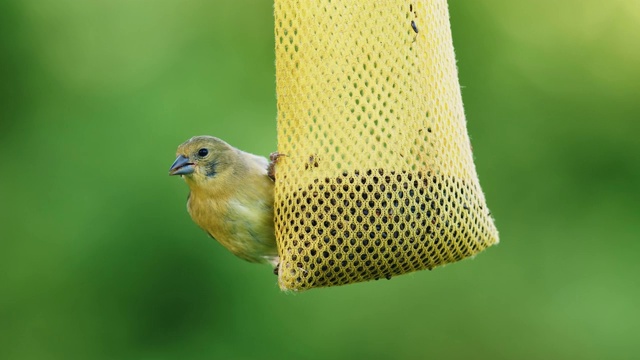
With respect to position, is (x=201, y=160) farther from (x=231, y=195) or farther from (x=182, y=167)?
(x=231, y=195)

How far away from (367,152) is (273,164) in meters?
0.62

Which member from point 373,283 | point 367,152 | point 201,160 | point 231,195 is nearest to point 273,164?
point 231,195

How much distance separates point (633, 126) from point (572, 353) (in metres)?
2.02

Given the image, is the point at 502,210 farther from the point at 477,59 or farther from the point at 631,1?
the point at 631,1

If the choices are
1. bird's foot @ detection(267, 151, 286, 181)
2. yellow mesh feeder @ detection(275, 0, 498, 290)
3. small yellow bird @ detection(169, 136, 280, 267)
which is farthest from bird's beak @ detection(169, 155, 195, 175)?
yellow mesh feeder @ detection(275, 0, 498, 290)

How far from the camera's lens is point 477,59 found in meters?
9.63

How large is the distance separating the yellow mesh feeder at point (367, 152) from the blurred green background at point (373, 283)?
4.13 m

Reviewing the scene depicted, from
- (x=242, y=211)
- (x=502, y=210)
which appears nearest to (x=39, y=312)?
(x=502, y=210)

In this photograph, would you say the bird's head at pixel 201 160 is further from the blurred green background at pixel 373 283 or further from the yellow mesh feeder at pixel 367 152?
the blurred green background at pixel 373 283

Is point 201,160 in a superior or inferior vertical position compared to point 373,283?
superior

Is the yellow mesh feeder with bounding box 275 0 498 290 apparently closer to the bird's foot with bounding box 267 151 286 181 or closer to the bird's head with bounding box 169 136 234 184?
the bird's foot with bounding box 267 151 286 181

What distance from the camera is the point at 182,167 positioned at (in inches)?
227

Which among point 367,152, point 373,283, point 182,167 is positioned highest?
point 182,167

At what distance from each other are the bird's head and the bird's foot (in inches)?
9.7
